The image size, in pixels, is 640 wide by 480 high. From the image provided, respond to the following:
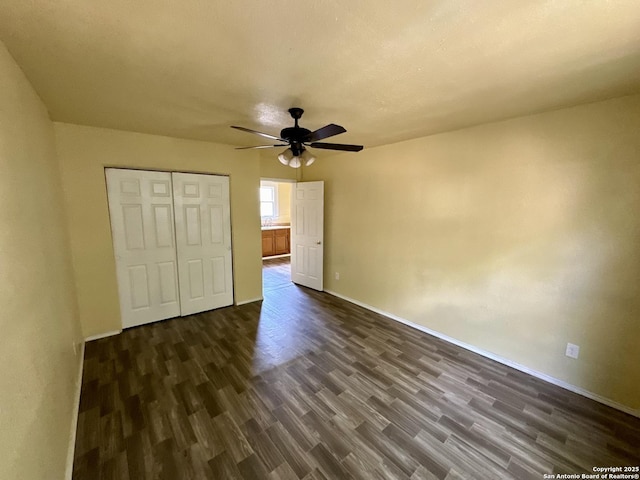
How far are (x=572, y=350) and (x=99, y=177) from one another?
16.3 feet

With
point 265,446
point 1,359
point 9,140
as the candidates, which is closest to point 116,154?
point 9,140

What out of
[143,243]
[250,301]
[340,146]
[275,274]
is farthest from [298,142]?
[275,274]

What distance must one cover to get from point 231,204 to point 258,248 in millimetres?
809

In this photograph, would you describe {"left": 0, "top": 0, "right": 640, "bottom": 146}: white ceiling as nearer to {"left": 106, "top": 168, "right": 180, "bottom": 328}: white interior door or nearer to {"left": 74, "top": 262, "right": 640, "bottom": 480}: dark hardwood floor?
{"left": 106, "top": 168, "right": 180, "bottom": 328}: white interior door

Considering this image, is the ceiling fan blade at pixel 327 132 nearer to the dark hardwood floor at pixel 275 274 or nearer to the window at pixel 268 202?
the dark hardwood floor at pixel 275 274

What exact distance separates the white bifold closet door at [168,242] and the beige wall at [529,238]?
7.83 ft

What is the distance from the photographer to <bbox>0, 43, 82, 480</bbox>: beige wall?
100 centimetres

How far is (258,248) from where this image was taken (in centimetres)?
422

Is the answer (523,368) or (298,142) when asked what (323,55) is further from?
(523,368)

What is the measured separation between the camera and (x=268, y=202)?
7852 mm

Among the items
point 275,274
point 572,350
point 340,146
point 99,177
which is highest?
point 340,146

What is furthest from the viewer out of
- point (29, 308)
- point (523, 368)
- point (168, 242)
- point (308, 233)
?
point (308, 233)

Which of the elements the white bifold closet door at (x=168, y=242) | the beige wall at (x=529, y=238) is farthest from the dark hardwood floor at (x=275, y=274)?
the beige wall at (x=529, y=238)

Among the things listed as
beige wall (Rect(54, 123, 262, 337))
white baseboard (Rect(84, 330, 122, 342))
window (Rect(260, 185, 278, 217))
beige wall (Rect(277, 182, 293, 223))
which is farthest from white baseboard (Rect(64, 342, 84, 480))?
beige wall (Rect(277, 182, 293, 223))
